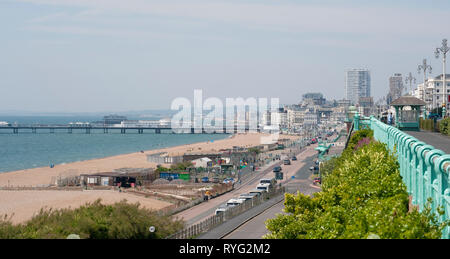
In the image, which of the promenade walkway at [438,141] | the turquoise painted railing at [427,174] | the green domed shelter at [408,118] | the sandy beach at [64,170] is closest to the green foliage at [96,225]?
the green domed shelter at [408,118]

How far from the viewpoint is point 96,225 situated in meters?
23.4

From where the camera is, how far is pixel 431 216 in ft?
22.8

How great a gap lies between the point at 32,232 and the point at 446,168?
17631 mm

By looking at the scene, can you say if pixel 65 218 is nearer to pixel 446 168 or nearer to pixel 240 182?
pixel 446 168

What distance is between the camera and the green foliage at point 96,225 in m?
20.8

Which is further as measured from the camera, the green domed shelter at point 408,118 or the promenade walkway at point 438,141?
the green domed shelter at point 408,118

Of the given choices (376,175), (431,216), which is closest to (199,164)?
(376,175)

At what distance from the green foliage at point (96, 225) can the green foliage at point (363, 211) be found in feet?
33.0

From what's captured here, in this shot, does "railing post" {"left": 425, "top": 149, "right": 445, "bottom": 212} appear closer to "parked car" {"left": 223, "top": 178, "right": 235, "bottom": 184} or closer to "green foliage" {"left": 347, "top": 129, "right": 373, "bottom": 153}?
"green foliage" {"left": 347, "top": 129, "right": 373, "bottom": 153}

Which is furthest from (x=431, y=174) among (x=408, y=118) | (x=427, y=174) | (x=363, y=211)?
(x=408, y=118)

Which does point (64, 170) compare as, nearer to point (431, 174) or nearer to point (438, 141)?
point (438, 141)

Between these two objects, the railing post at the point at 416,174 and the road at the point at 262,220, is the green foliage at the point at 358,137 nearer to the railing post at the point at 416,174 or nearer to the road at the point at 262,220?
the road at the point at 262,220
